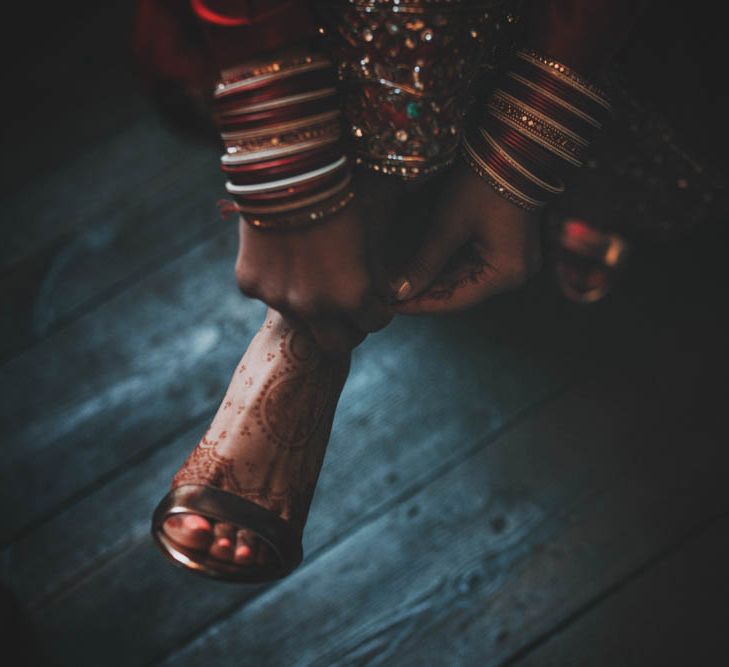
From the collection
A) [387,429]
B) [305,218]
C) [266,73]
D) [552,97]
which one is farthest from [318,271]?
[387,429]

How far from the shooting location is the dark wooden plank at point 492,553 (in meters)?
0.77

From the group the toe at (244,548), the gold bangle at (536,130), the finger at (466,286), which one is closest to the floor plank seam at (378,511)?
the toe at (244,548)

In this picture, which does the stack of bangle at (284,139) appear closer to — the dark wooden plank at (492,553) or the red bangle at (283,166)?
the red bangle at (283,166)

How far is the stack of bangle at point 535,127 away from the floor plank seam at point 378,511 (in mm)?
411

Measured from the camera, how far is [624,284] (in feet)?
2.94

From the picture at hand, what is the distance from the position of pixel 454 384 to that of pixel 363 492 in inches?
8.2

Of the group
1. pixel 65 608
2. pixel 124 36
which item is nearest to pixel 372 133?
pixel 65 608

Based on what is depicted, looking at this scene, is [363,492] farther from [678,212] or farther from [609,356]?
[678,212]

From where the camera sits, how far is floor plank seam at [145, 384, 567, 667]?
78 cm

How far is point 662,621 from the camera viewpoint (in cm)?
76

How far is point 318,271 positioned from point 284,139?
106 millimetres

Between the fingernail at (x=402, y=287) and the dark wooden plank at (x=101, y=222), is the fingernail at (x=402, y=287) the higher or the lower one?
the higher one

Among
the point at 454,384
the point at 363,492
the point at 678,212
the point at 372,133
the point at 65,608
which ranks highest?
the point at 372,133

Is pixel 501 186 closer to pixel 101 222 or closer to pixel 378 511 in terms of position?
pixel 378 511
